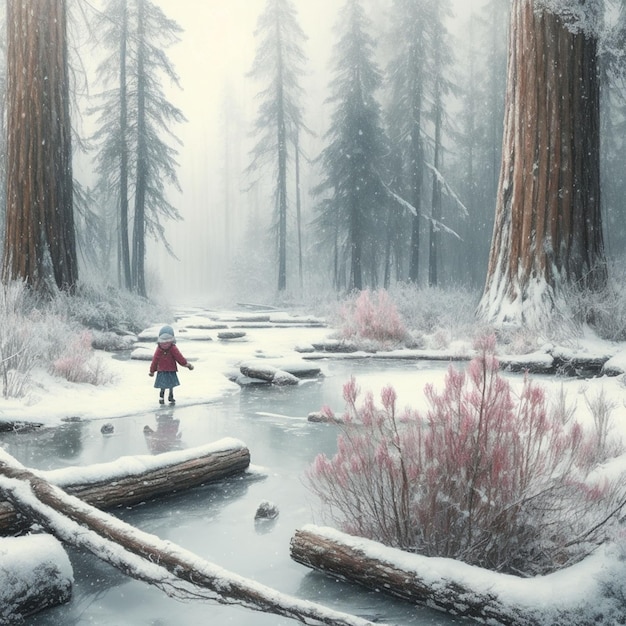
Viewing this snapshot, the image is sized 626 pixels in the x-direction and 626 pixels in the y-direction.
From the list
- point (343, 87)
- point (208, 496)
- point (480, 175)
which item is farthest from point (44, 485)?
point (480, 175)

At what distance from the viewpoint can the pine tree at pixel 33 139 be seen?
11.3m

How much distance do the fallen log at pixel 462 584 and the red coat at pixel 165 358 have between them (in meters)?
4.65

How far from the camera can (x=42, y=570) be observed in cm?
275

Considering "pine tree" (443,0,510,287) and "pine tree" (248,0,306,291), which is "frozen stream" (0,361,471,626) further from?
"pine tree" (443,0,510,287)

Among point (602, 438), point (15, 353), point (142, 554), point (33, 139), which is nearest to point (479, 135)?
point (33, 139)

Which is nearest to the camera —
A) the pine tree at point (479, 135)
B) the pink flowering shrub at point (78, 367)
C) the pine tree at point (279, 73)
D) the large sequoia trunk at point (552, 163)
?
the pink flowering shrub at point (78, 367)

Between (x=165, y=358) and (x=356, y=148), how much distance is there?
24837 mm

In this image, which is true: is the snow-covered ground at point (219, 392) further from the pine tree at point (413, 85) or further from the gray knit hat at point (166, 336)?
the pine tree at point (413, 85)

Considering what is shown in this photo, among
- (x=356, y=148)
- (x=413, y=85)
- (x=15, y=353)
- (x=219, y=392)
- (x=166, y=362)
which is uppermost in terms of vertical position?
(x=413, y=85)

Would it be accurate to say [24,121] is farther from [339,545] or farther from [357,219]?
[357,219]

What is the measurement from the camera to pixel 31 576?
8.90ft

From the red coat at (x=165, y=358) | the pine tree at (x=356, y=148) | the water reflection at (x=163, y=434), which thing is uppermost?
the pine tree at (x=356, y=148)

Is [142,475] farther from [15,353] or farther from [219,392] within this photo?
[219,392]

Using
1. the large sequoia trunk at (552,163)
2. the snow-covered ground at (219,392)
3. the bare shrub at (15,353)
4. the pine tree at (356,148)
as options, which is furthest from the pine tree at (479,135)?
the bare shrub at (15,353)
